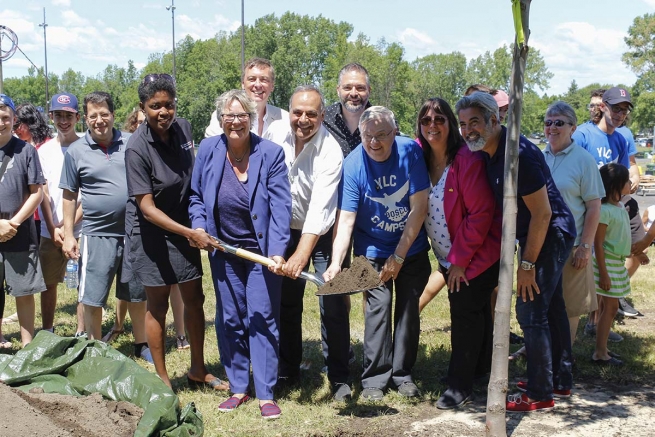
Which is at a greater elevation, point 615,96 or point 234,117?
point 615,96

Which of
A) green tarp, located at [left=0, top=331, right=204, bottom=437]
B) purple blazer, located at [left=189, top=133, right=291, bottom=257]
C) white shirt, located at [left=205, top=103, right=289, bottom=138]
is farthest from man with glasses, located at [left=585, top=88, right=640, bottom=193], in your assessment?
green tarp, located at [left=0, top=331, right=204, bottom=437]

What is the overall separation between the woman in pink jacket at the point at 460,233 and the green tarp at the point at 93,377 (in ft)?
5.73

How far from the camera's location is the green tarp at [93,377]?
3877 mm

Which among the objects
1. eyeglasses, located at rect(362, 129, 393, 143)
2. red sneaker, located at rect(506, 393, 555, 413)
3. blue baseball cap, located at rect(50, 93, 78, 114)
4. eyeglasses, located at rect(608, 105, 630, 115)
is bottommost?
red sneaker, located at rect(506, 393, 555, 413)

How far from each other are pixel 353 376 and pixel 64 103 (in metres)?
3.43

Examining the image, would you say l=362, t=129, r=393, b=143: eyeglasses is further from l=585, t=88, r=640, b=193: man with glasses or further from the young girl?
l=585, t=88, r=640, b=193: man with glasses

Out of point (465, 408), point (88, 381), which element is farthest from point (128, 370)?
point (465, 408)

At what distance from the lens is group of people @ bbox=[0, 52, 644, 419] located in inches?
166

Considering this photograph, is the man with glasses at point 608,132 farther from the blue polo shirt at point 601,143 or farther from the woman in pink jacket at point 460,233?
the woman in pink jacket at point 460,233

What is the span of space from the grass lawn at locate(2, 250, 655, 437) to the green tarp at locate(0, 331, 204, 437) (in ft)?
1.16

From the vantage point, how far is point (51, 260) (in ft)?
20.4

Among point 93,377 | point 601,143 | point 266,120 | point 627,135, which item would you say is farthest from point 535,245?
point 627,135

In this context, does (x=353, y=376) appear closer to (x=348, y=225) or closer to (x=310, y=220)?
(x=348, y=225)

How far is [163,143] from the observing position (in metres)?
4.45
